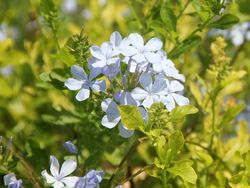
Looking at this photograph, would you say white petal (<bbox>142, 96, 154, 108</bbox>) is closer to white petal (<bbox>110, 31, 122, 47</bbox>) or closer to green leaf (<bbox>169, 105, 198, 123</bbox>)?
green leaf (<bbox>169, 105, 198, 123</bbox>)

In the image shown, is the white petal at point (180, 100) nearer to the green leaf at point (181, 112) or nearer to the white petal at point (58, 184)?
the green leaf at point (181, 112)

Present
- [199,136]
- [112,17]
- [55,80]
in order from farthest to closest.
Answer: [112,17] → [199,136] → [55,80]

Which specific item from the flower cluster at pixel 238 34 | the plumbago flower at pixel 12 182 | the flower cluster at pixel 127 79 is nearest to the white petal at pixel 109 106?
the flower cluster at pixel 127 79

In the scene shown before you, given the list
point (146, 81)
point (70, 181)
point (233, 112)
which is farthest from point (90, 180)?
point (233, 112)

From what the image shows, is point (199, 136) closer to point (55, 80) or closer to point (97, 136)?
point (97, 136)

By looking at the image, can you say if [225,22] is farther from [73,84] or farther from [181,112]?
[73,84]

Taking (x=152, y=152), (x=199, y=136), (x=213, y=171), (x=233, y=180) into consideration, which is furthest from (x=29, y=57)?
(x=233, y=180)
